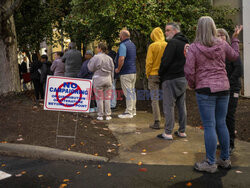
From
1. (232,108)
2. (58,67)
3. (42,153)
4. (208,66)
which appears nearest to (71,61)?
(58,67)

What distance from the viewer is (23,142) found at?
563 centimetres

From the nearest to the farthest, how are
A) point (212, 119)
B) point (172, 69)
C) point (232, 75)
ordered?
point (212, 119) < point (232, 75) < point (172, 69)

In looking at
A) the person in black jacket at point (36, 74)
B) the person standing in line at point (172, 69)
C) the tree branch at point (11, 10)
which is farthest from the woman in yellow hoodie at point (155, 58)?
the person in black jacket at point (36, 74)

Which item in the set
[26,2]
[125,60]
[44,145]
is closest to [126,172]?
[44,145]

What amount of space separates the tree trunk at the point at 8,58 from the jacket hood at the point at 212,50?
7.68 m

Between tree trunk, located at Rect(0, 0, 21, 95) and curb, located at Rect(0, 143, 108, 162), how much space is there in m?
5.25

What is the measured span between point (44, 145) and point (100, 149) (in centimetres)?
98

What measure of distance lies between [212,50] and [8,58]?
787 cm

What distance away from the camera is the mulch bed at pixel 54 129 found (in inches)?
217

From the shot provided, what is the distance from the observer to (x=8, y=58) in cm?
1016

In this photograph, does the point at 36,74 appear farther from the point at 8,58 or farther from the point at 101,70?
the point at 101,70

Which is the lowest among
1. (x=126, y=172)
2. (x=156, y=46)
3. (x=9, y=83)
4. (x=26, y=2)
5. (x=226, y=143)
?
(x=126, y=172)

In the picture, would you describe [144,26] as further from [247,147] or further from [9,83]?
[247,147]

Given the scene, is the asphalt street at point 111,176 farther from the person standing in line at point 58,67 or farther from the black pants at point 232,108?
the person standing in line at point 58,67
